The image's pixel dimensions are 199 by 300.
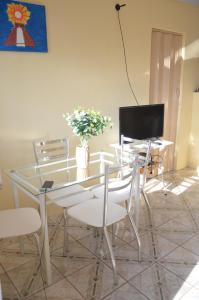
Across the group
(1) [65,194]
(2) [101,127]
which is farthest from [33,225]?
(2) [101,127]

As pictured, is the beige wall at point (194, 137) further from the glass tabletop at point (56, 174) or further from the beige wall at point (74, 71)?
the glass tabletop at point (56, 174)

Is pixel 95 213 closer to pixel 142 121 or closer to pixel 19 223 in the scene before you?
pixel 19 223

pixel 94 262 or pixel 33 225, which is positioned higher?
pixel 33 225

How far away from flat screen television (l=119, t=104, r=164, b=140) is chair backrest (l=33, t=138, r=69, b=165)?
0.88 metres

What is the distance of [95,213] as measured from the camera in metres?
1.97

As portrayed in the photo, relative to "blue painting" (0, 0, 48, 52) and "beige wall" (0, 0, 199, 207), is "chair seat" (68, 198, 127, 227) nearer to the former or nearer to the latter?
"beige wall" (0, 0, 199, 207)

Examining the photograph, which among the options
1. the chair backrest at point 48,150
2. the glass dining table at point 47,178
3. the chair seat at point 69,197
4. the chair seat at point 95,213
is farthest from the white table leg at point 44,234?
the chair backrest at point 48,150

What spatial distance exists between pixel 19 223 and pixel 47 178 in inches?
17.0

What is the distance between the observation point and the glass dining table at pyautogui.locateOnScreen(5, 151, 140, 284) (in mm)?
1760

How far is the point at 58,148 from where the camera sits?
254 cm

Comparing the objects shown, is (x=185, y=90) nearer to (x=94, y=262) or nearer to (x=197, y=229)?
(x=197, y=229)

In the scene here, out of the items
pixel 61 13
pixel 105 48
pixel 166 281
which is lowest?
pixel 166 281

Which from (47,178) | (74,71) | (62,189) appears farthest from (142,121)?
(47,178)

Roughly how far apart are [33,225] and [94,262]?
658mm
